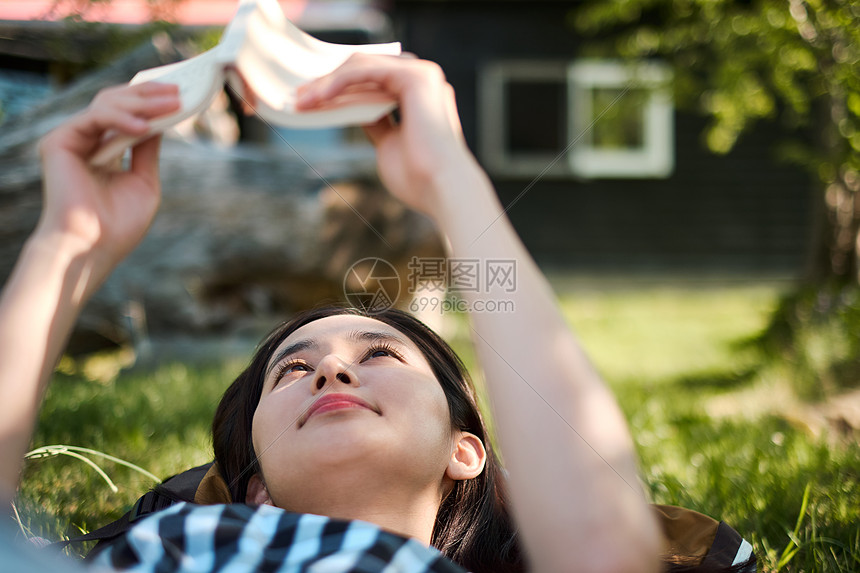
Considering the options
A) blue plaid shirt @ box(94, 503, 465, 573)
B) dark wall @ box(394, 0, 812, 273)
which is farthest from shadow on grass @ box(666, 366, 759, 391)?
dark wall @ box(394, 0, 812, 273)

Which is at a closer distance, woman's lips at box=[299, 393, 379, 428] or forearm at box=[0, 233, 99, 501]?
forearm at box=[0, 233, 99, 501]

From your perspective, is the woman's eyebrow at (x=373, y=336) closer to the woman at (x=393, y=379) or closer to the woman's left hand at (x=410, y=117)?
the woman at (x=393, y=379)

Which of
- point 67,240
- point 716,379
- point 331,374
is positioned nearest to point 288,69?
point 67,240

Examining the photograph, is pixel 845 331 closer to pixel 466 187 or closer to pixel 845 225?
pixel 845 225

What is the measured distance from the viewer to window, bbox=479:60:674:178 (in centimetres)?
879

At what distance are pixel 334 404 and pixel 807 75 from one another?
4079 millimetres

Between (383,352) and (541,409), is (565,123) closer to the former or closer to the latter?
(383,352)

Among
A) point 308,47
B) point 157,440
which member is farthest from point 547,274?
point 308,47

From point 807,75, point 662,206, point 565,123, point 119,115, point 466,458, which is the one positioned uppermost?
point 807,75

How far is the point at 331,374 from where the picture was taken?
130cm

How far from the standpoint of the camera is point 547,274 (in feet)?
28.2

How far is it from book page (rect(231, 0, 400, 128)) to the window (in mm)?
7244
